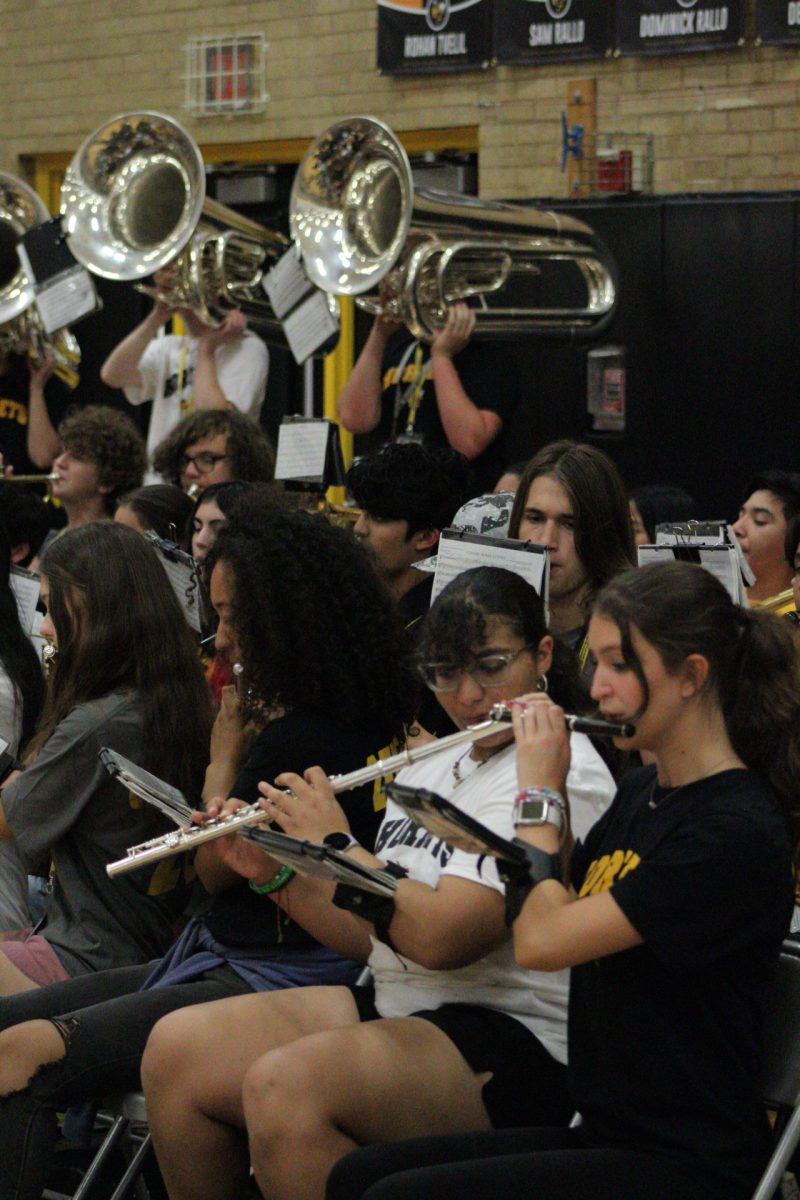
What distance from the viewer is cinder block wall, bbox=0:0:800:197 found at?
256 inches

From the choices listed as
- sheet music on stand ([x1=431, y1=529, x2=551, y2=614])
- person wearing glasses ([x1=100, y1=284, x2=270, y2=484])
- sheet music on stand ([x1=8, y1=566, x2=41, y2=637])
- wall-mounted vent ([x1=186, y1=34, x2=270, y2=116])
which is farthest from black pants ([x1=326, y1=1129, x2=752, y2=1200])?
wall-mounted vent ([x1=186, y1=34, x2=270, y2=116])

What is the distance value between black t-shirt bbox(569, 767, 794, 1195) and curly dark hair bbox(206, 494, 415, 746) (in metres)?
0.73

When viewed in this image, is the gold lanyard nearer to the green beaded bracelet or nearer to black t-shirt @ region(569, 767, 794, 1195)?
the green beaded bracelet

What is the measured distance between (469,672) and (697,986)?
2.08 feet

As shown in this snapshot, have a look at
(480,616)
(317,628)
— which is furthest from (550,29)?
(480,616)

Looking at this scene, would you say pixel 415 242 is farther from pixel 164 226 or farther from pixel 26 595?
pixel 26 595

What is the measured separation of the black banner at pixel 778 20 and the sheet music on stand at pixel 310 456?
113 inches

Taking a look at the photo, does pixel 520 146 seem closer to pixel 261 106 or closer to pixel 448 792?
pixel 261 106

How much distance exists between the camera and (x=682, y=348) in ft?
20.6

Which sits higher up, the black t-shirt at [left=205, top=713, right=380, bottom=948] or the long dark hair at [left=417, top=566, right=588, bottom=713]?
the long dark hair at [left=417, top=566, right=588, bottom=713]

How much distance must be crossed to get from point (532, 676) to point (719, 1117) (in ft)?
2.44

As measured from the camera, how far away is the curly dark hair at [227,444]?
15.6 ft

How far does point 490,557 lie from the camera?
9.68 ft

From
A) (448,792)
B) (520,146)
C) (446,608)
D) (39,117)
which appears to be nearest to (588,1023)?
(448,792)
